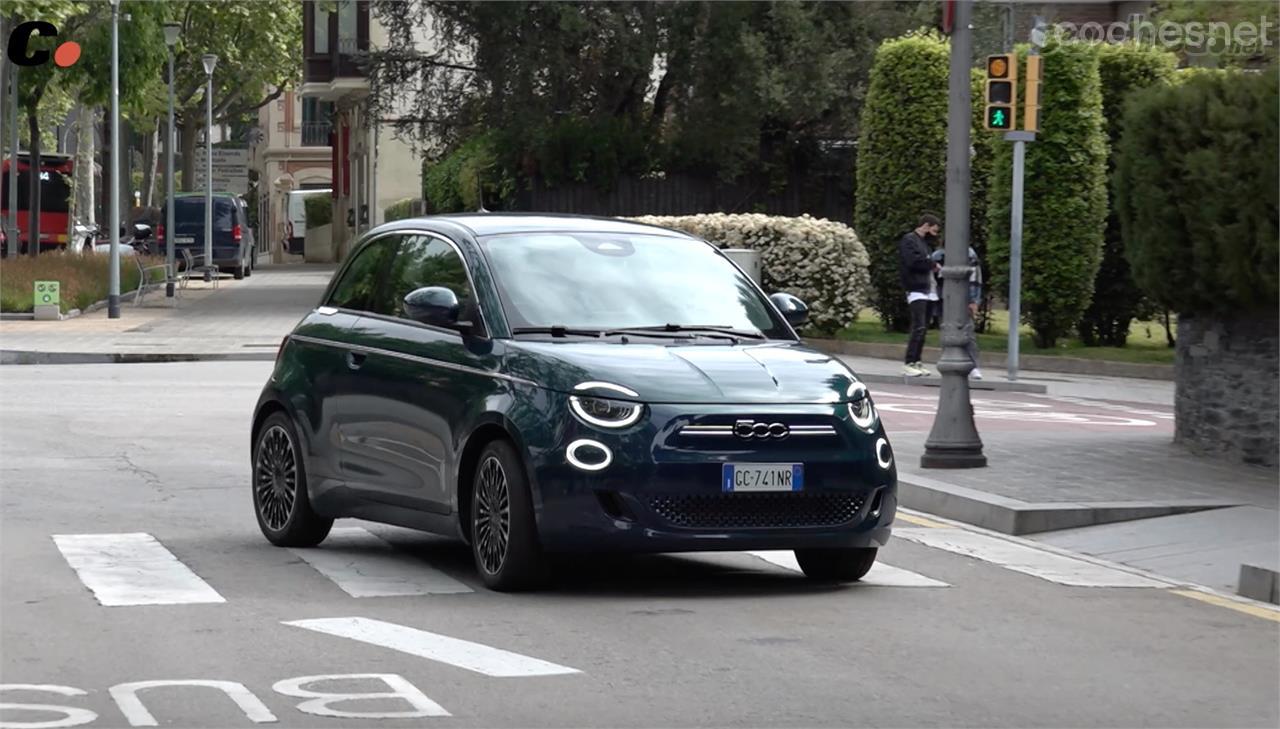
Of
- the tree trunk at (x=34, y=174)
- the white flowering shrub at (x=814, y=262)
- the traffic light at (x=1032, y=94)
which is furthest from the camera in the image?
the tree trunk at (x=34, y=174)

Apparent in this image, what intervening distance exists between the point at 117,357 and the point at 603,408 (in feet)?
67.6

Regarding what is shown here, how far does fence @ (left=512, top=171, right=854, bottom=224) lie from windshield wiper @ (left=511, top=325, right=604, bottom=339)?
33.6m

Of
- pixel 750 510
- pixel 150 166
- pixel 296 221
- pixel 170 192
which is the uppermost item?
pixel 150 166

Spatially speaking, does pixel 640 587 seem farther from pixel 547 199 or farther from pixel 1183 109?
pixel 547 199

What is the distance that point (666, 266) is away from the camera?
37.6ft

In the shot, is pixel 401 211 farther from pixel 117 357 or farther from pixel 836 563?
pixel 836 563

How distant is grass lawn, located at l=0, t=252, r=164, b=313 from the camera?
1491 inches

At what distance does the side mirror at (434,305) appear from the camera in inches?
424

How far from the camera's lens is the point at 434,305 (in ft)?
35.3

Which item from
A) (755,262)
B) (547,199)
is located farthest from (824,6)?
(755,262)

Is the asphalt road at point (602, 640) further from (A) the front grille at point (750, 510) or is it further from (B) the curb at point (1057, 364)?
(B) the curb at point (1057, 364)

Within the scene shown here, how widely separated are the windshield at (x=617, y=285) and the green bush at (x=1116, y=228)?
2202 cm

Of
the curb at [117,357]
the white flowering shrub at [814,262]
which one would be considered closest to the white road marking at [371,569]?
the curb at [117,357]

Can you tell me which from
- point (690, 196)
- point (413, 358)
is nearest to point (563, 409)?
point (413, 358)
